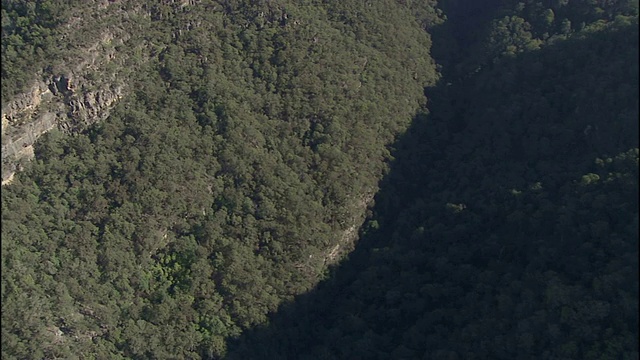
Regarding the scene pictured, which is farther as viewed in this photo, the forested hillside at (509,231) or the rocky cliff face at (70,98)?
the rocky cliff face at (70,98)

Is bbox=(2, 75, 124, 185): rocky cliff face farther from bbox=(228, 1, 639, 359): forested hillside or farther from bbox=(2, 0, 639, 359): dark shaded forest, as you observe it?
bbox=(228, 1, 639, 359): forested hillside

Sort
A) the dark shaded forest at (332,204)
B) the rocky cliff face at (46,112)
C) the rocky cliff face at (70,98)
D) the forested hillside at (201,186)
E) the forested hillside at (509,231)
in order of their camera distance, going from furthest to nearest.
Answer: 1. the rocky cliff face at (70,98)
2. the rocky cliff face at (46,112)
3. the forested hillside at (201,186)
4. the dark shaded forest at (332,204)
5. the forested hillside at (509,231)

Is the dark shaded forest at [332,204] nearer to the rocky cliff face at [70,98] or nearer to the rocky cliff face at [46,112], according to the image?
the rocky cliff face at [46,112]

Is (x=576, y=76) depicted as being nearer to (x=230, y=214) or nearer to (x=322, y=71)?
(x=322, y=71)

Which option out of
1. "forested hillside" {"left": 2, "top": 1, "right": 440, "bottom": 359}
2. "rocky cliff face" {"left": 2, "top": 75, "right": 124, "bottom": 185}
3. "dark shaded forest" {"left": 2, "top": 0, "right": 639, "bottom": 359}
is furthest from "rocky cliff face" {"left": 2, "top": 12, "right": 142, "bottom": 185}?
"dark shaded forest" {"left": 2, "top": 0, "right": 639, "bottom": 359}

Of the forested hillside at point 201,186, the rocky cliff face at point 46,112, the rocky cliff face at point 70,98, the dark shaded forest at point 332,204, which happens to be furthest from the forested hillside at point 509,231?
the rocky cliff face at point 70,98

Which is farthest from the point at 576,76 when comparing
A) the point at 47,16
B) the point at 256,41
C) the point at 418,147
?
the point at 47,16

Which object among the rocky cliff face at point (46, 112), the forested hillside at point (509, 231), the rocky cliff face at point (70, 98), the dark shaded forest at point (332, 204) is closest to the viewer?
the forested hillside at point (509, 231)
